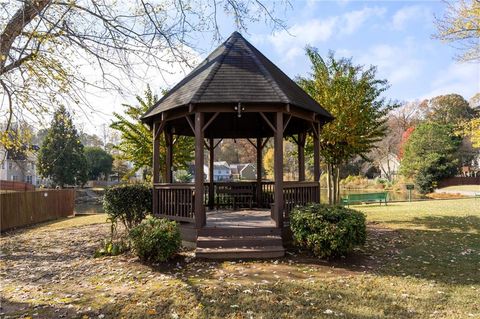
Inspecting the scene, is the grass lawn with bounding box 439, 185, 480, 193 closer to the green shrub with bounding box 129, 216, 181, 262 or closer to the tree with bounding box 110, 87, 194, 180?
the tree with bounding box 110, 87, 194, 180

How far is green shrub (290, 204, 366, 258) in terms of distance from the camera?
22.0 ft

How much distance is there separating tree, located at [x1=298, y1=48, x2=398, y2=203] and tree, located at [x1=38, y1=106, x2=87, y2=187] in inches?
1159

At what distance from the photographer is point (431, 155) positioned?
33312 millimetres

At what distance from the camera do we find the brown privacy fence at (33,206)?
14.8 meters

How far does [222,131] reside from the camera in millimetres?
13398

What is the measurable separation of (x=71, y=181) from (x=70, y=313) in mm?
36455

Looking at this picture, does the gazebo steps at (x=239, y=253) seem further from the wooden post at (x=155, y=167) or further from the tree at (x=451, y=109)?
the tree at (x=451, y=109)

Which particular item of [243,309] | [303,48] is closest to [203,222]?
[243,309]

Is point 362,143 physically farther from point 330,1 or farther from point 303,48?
point 330,1

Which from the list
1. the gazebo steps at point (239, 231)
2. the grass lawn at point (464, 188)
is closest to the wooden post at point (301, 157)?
the gazebo steps at point (239, 231)

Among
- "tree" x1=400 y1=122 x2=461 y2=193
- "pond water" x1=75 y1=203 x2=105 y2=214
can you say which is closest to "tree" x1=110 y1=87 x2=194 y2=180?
"pond water" x1=75 y1=203 x2=105 y2=214

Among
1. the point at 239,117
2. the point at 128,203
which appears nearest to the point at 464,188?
the point at 239,117

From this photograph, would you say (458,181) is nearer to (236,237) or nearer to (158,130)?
(236,237)

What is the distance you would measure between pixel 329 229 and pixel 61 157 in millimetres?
36188
